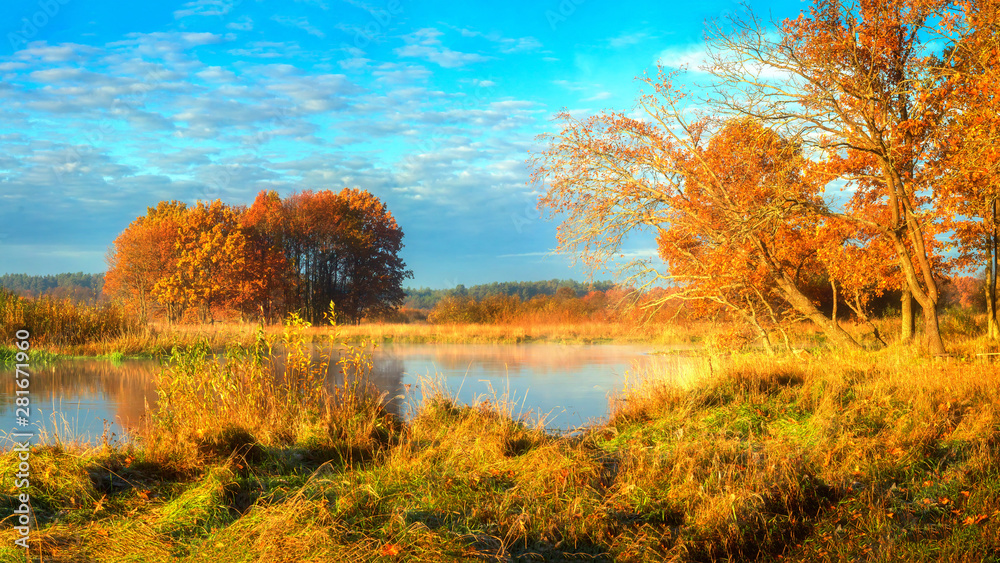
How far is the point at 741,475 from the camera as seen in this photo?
5.17m

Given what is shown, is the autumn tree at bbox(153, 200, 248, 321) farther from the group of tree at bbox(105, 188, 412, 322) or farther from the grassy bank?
the grassy bank

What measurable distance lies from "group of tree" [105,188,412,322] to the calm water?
21.4 metres

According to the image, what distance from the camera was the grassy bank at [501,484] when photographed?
4.14m

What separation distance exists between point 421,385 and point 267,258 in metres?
35.7

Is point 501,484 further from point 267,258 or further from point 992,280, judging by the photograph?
point 267,258

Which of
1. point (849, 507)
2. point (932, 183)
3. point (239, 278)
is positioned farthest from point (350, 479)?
point (239, 278)

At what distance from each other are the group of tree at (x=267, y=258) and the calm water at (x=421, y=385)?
21.4 metres

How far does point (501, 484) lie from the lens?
5152mm

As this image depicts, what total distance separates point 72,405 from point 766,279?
17.3 meters

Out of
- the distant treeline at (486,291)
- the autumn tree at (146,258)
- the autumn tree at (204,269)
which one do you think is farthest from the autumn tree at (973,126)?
the distant treeline at (486,291)

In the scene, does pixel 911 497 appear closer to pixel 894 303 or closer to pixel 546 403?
pixel 546 403

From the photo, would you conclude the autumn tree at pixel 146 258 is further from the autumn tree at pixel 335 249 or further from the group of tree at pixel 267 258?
the autumn tree at pixel 335 249

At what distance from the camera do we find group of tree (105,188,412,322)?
40.0m

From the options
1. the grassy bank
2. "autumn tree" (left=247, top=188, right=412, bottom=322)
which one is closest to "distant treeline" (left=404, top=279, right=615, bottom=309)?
"autumn tree" (left=247, top=188, right=412, bottom=322)
